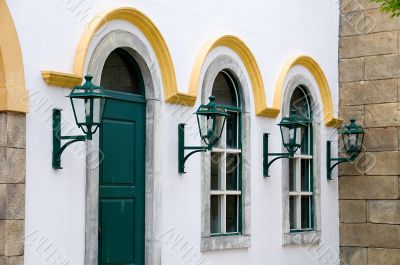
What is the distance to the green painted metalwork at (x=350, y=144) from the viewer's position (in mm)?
10500

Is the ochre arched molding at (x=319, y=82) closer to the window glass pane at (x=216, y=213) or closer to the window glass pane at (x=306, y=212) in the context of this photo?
the window glass pane at (x=306, y=212)

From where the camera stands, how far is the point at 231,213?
8922 mm

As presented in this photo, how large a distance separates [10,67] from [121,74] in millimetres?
1625

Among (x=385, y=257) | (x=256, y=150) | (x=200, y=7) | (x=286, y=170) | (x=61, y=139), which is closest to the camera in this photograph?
(x=61, y=139)

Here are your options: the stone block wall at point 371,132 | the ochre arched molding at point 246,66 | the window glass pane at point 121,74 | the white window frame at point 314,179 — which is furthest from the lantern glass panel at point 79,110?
the stone block wall at point 371,132

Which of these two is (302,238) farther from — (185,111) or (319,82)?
(185,111)

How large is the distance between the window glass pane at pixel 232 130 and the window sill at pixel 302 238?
1.41 m

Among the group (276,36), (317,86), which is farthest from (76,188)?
(317,86)

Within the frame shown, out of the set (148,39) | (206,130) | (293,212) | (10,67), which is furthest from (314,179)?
(10,67)

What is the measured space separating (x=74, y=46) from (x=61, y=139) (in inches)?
30.4

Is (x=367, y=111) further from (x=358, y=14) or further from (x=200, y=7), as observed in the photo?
(x=200, y=7)

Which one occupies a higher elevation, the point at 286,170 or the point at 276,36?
the point at 276,36

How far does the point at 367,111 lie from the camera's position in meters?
10.8

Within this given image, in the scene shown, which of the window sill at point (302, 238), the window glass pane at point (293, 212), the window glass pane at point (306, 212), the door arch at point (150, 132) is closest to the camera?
the door arch at point (150, 132)
